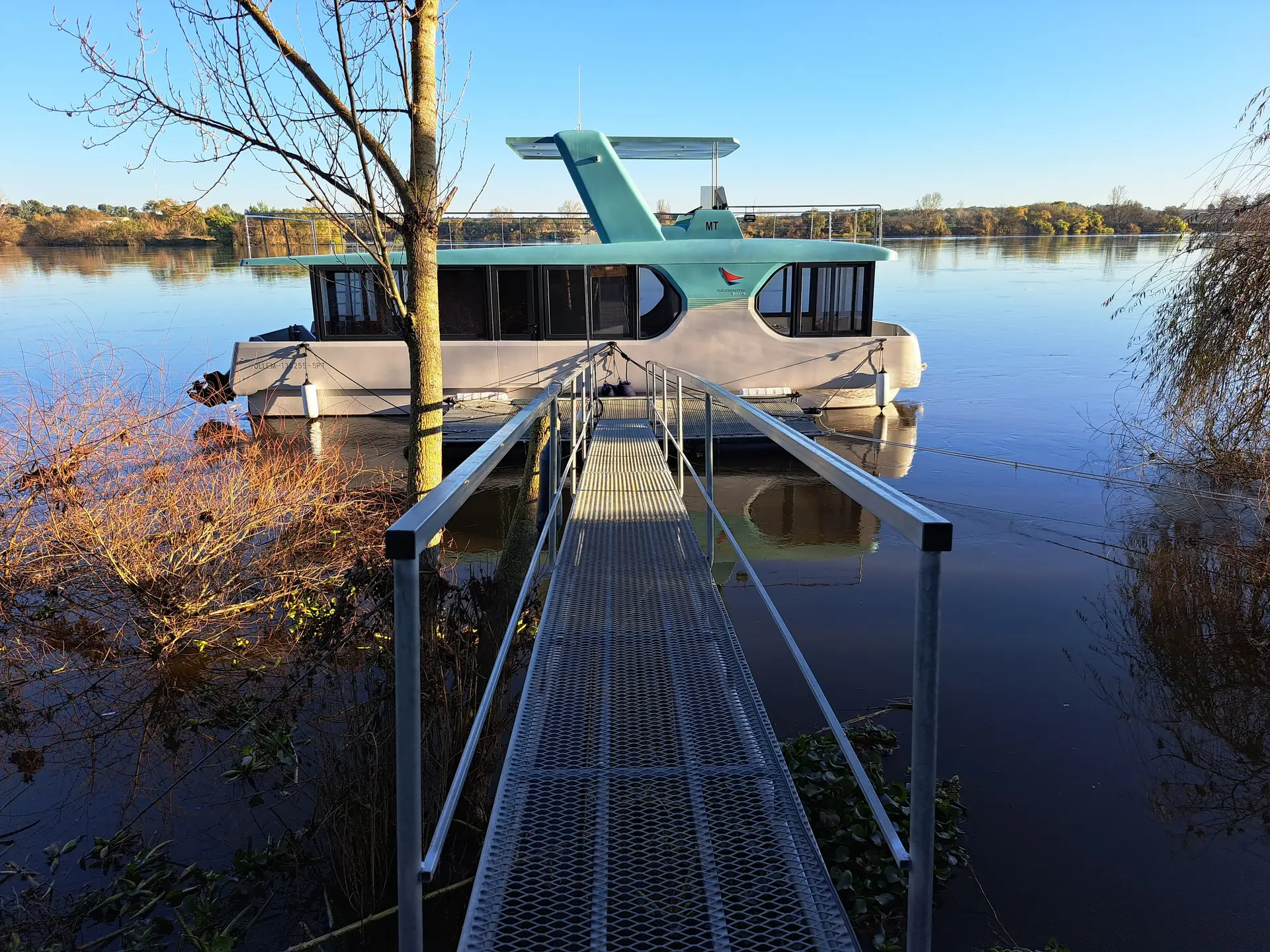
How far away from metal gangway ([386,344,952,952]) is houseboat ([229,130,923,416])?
1047 cm

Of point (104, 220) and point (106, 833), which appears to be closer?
point (106, 833)

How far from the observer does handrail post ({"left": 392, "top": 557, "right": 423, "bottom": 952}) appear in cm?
158

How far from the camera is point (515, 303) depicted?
46.1 feet

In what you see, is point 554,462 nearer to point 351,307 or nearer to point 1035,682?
point 1035,682

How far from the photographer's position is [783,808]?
2.36 metres

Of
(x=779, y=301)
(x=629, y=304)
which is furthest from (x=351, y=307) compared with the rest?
(x=779, y=301)

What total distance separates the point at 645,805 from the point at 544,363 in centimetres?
1193

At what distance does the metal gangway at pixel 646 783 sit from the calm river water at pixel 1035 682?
1506mm

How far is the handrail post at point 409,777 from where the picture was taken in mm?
1583

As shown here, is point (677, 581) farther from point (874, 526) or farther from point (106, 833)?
point (874, 526)

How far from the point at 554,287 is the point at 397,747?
1284 centimetres

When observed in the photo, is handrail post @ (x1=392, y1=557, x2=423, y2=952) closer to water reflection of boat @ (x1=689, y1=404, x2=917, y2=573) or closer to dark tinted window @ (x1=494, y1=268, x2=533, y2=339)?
water reflection of boat @ (x1=689, y1=404, x2=917, y2=573)

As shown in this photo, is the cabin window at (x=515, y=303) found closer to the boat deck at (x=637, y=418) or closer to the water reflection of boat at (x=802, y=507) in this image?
the boat deck at (x=637, y=418)

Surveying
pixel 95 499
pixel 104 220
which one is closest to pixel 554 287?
pixel 95 499
